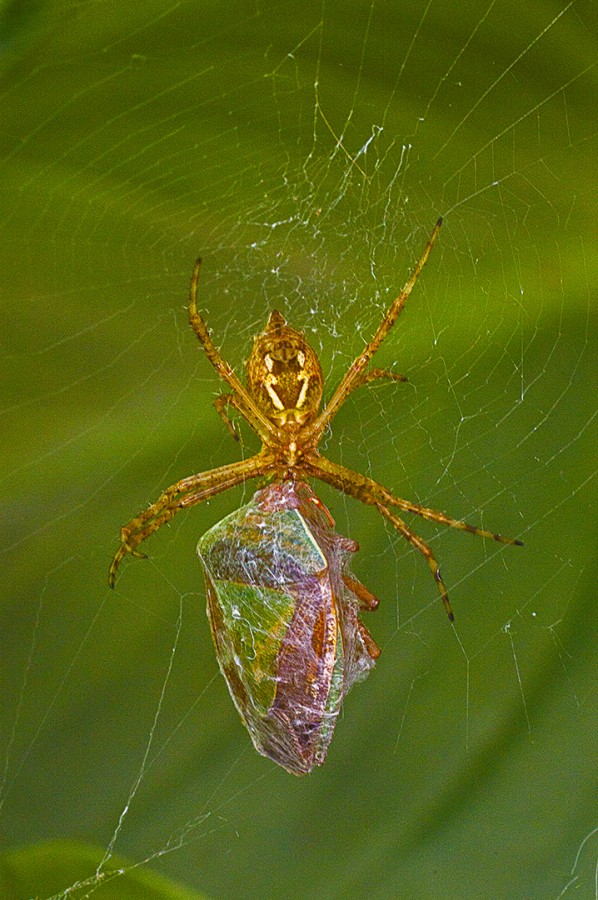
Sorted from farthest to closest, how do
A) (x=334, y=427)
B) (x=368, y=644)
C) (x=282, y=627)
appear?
(x=334, y=427) < (x=368, y=644) < (x=282, y=627)

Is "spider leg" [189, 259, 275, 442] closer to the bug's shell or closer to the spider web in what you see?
the spider web

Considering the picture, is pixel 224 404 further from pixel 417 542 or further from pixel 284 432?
pixel 417 542

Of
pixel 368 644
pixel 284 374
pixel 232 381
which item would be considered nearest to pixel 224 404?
pixel 232 381

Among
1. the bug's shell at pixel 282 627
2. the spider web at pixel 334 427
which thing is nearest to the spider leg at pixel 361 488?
the spider web at pixel 334 427

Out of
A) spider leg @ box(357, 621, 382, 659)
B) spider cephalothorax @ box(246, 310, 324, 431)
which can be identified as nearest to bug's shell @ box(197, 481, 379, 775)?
spider leg @ box(357, 621, 382, 659)

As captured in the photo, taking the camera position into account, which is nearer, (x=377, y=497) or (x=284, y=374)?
A: (x=284, y=374)

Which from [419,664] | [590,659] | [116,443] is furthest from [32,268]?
[590,659]
